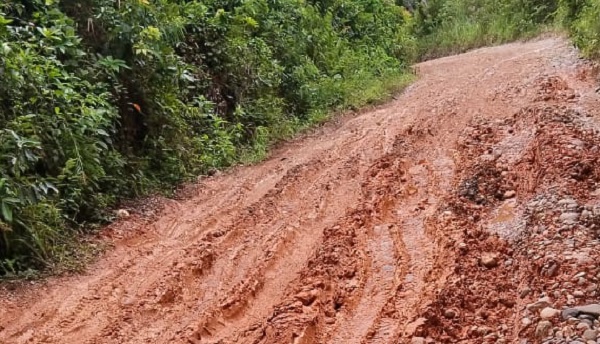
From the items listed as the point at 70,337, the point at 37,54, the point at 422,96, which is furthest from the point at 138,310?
the point at 422,96

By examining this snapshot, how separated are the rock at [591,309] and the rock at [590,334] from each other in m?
0.14

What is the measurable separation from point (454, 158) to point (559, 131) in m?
0.94

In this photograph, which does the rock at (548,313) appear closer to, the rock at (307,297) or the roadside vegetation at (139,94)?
the rock at (307,297)

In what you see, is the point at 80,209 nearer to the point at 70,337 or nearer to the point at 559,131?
the point at 70,337

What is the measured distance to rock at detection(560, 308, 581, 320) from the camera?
2781 mm

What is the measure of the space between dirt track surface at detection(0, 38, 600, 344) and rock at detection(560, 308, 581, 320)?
0.43ft

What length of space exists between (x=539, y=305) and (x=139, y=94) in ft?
14.0

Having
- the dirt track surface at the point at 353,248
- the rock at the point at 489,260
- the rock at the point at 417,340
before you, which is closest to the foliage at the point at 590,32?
the dirt track surface at the point at 353,248

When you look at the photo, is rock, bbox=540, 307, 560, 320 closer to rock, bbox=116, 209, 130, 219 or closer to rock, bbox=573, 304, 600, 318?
rock, bbox=573, 304, 600, 318

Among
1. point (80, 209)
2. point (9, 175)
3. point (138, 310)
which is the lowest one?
point (138, 310)

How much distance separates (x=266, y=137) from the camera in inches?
293

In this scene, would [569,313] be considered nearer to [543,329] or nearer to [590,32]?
[543,329]

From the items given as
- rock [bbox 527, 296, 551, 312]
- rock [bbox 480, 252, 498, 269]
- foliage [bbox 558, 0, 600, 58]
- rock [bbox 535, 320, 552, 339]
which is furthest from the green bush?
rock [bbox 535, 320, 552, 339]

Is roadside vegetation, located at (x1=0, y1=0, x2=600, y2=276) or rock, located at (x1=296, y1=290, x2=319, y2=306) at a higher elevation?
roadside vegetation, located at (x1=0, y1=0, x2=600, y2=276)
